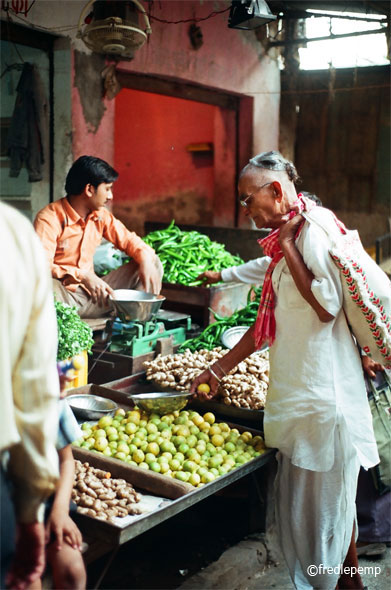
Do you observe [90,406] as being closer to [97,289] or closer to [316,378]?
[97,289]

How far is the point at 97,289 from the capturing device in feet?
15.1

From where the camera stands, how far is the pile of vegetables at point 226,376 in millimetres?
3633

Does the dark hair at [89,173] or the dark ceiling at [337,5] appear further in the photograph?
the dark ceiling at [337,5]

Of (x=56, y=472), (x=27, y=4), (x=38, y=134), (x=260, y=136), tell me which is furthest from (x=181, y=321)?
(x=260, y=136)

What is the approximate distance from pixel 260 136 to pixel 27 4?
4.60m

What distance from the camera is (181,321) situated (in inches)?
214

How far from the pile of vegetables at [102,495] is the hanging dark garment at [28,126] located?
4.01 meters

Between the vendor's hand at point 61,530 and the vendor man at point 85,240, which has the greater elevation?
the vendor man at point 85,240

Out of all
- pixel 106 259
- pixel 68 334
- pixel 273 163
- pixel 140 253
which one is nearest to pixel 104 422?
pixel 68 334

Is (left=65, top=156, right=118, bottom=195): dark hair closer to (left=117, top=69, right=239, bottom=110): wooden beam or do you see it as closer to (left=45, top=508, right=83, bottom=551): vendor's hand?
(left=117, top=69, right=239, bottom=110): wooden beam

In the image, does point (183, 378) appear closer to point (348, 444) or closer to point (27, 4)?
point (348, 444)

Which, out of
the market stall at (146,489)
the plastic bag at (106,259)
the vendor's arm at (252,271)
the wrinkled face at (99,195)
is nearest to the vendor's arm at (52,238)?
the wrinkled face at (99,195)

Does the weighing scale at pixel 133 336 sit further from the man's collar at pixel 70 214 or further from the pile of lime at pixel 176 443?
the man's collar at pixel 70 214

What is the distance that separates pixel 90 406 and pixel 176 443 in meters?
0.62
